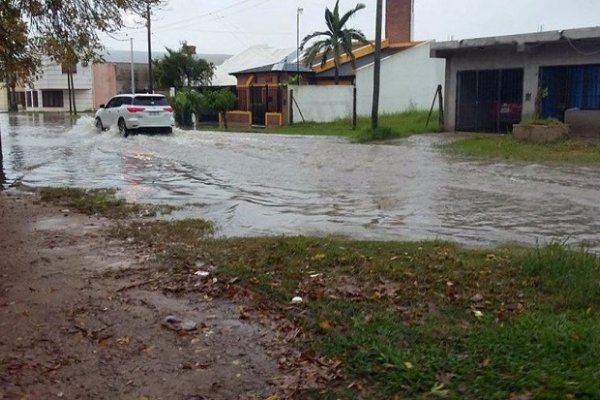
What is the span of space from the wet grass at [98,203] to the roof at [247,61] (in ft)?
111

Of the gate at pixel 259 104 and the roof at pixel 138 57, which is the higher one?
the roof at pixel 138 57

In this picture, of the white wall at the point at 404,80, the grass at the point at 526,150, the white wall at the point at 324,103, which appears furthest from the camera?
the white wall at the point at 404,80

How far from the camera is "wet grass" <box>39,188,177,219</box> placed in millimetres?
10180

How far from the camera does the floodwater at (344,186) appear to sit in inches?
360

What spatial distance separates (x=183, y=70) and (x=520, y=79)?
29176 millimetres

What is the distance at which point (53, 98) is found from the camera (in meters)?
71.5

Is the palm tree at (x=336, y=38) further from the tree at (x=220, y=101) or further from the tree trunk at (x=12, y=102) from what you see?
the tree trunk at (x=12, y=102)

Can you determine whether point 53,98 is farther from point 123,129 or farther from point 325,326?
point 325,326

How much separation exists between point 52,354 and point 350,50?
3559cm

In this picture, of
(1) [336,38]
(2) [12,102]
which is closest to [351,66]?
(1) [336,38]

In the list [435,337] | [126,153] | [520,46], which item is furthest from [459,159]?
[435,337]

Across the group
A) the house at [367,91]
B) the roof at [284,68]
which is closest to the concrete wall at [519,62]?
the house at [367,91]

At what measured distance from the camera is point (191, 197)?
12102 mm

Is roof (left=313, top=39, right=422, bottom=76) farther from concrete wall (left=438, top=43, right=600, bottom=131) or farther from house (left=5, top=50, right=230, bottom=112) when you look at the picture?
house (left=5, top=50, right=230, bottom=112)
